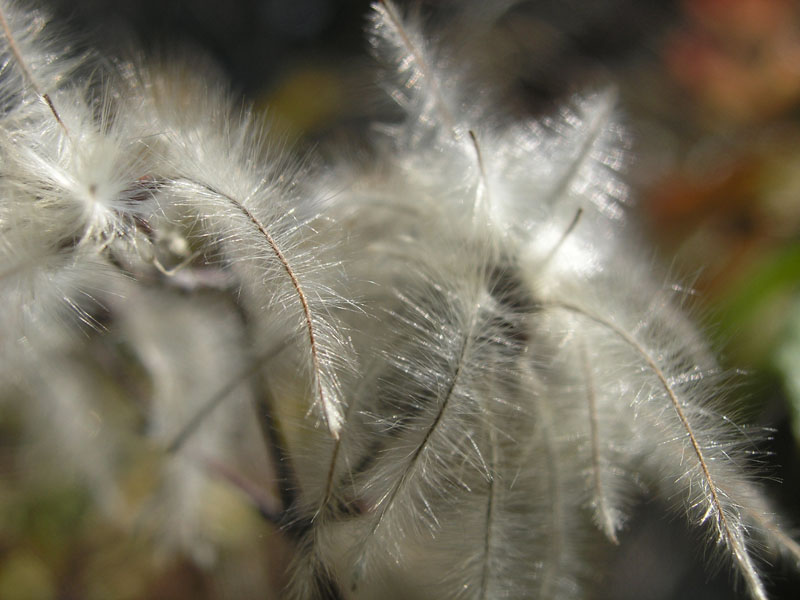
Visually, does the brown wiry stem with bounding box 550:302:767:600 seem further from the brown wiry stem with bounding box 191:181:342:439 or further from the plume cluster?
→ the brown wiry stem with bounding box 191:181:342:439

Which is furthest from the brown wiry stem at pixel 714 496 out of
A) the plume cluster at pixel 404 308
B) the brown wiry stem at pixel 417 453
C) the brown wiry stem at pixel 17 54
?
the brown wiry stem at pixel 17 54

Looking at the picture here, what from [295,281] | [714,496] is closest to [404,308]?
[295,281]

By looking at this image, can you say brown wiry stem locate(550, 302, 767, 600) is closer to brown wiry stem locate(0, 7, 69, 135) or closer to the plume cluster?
the plume cluster

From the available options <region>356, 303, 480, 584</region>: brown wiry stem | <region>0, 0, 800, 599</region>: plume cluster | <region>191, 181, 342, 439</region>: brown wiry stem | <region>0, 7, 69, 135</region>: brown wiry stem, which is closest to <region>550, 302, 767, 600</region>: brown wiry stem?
<region>0, 0, 800, 599</region>: plume cluster

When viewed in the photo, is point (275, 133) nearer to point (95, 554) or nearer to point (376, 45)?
point (376, 45)

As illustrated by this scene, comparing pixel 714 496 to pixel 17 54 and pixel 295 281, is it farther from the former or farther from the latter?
pixel 17 54

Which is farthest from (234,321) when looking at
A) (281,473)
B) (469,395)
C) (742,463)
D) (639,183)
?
(639,183)

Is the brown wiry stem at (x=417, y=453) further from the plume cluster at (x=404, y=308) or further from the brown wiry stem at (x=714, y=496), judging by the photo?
the brown wiry stem at (x=714, y=496)

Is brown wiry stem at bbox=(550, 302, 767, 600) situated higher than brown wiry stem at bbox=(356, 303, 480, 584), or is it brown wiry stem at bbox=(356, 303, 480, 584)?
brown wiry stem at bbox=(550, 302, 767, 600)
